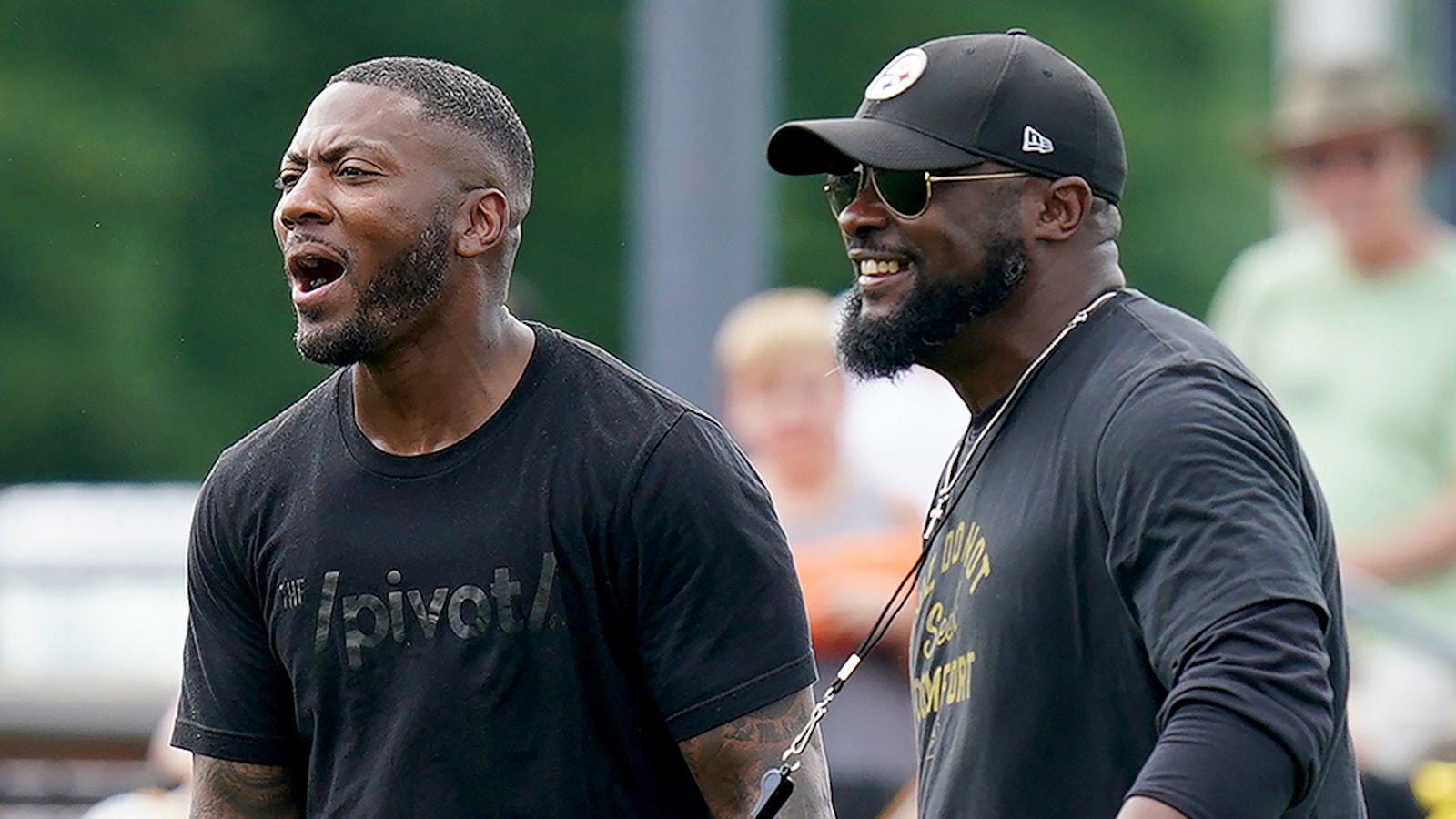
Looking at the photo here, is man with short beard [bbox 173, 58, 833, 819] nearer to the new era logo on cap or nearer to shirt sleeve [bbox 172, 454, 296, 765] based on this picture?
shirt sleeve [bbox 172, 454, 296, 765]

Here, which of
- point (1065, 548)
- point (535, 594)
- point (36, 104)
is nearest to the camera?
point (1065, 548)

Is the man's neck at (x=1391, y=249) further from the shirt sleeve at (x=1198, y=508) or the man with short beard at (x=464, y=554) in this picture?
the shirt sleeve at (x=1198, y=508)

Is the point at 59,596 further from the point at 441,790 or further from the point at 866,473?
the point at 441,790

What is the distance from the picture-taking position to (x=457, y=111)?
4.01 m

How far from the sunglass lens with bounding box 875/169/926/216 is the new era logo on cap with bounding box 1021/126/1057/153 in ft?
0.52

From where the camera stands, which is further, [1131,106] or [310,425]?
[1131,106]

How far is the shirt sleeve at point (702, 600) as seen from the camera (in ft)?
12.6

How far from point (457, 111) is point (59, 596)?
8126 millimetres

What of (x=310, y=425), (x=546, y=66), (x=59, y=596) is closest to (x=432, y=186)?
(x=310, y=425)

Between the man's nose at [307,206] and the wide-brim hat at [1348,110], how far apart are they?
495 centimetres

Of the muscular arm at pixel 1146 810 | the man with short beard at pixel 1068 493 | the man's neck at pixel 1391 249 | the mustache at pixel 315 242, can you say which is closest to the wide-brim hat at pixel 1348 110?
the man's neck at pixel 1391 249

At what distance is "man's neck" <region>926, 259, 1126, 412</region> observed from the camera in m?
3.93

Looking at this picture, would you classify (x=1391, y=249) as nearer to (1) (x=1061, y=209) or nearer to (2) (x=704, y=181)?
(2) (x=704, y=181)

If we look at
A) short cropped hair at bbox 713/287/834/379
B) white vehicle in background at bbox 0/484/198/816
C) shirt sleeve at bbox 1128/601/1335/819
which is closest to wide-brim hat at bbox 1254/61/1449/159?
short cropped hair at bbox 713/287/834/379
